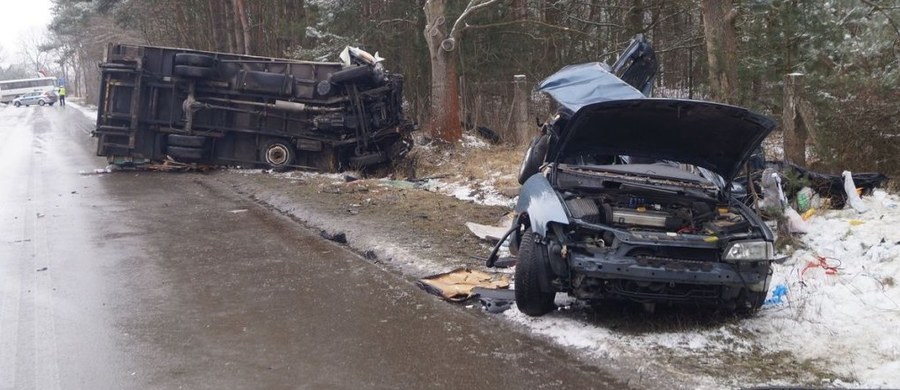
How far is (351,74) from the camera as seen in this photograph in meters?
14.5

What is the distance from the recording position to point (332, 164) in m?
15.6

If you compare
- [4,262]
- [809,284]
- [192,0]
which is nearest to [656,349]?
[809,284]

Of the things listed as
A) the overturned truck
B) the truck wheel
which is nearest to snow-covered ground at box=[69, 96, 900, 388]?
the overturned truck

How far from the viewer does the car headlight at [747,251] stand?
5.27 m

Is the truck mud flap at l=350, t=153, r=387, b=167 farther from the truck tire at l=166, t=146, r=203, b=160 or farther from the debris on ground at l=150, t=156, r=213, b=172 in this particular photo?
the debris on ground at l=150, t=156, r=213, b=172

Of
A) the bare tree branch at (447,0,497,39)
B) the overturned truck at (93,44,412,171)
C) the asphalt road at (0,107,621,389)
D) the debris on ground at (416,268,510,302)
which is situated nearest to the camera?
the asphalt road at (0,107,621,389)

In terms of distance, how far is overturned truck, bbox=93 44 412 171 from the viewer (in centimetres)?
1502

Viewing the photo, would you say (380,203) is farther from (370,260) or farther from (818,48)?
(818,48)

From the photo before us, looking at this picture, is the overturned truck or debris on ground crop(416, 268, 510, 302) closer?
debris on ground crop(416, 268, 510, 302)

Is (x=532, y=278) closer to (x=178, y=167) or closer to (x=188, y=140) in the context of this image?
(x=188, y=140)

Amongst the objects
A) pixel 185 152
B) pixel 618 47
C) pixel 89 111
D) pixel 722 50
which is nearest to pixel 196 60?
pixel 185 152

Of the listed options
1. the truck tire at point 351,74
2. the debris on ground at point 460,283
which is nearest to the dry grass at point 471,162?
the truck tire at point 351,74

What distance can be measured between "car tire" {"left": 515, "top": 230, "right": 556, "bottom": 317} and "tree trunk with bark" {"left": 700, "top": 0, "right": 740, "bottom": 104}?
6207 millimetres

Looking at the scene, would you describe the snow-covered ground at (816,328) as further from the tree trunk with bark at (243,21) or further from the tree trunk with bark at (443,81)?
the tree trunk with bark at (243,21)
